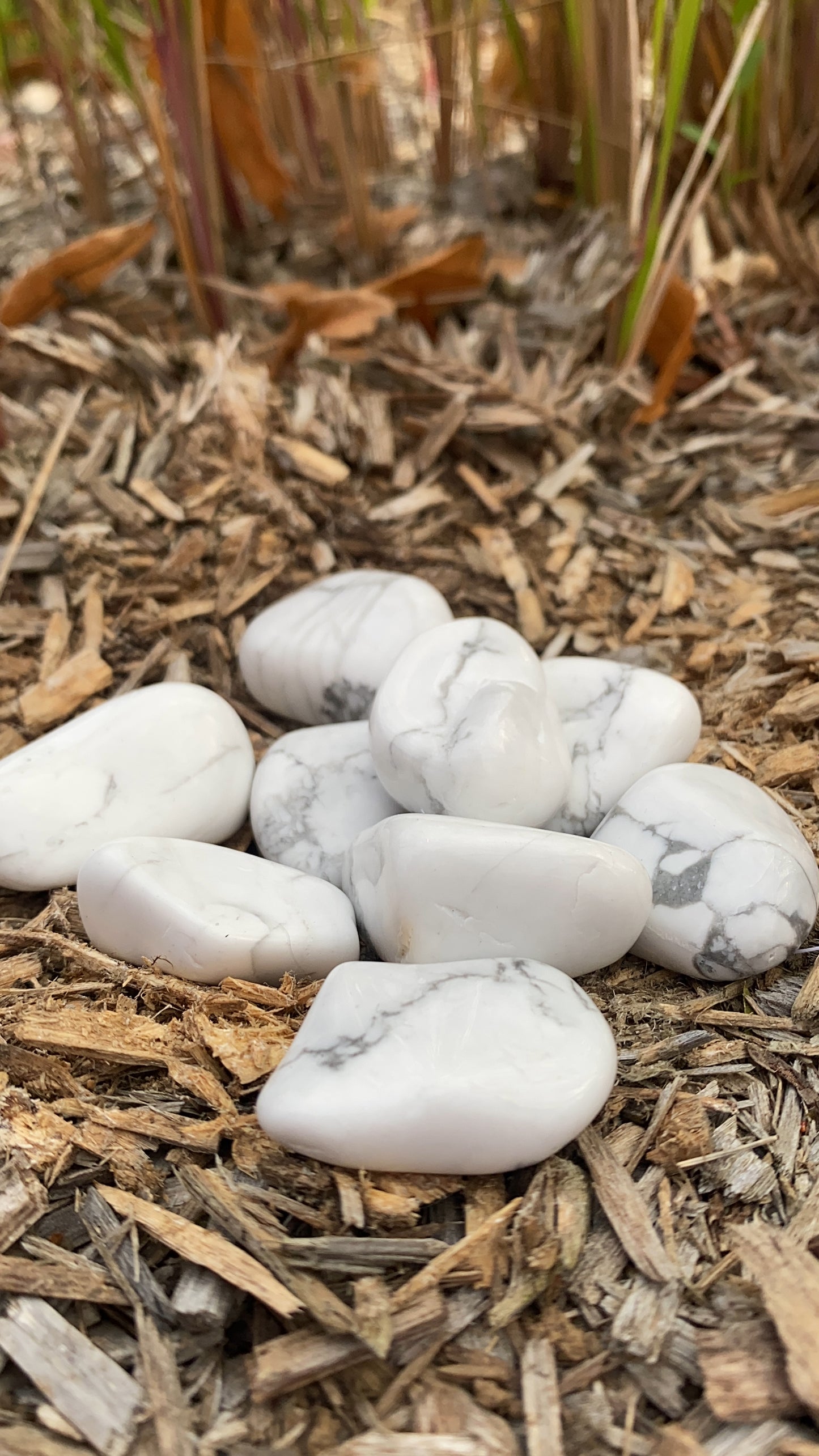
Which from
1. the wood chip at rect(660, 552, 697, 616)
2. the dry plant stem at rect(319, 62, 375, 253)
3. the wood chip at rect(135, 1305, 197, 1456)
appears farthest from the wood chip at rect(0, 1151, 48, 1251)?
the dry plant stem at rect(319, 62, 375, 253)

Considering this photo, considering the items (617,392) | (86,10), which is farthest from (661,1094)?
(86,10)

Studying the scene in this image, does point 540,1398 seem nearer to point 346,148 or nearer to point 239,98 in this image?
point 346,148

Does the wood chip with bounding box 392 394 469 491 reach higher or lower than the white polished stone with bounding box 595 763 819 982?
higher

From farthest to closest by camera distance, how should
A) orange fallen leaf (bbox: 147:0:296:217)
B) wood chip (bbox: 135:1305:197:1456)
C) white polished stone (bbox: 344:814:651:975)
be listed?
orange fallen leaf (bbox: 147:0:296:217) < white polished stone (bbox: 344:814:651:975) < wood chip (bbox: 135:1305:197:1456)

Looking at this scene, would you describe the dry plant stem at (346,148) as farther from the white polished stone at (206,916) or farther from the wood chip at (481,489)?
the white polished stone at (206,916)

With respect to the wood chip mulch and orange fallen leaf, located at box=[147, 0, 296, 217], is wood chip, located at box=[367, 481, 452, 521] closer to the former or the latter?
the wood chip mulch

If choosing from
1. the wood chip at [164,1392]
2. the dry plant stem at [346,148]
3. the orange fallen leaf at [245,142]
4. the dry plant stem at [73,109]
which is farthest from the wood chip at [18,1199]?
the dry plant stem at [73,109]

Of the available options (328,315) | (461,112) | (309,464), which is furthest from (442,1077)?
(461,112)
